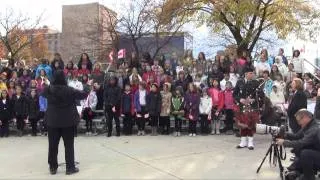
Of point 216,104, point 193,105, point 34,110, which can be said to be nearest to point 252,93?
point 216,104

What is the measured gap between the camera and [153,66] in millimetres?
16906

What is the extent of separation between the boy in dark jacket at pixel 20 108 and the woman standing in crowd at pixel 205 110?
194 inches

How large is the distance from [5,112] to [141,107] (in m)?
3.83

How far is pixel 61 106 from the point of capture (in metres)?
9.69

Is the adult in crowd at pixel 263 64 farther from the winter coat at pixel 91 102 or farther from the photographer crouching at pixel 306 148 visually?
the photographer crouching at pixel 306 148

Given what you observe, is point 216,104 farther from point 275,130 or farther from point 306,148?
point 306,148

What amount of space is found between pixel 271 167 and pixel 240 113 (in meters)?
2.34

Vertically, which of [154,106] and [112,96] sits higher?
[112,96]

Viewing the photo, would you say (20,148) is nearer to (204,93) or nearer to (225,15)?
(204,93)

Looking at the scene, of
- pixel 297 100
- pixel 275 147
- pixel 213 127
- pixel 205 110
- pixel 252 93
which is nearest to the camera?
pixel 275 147

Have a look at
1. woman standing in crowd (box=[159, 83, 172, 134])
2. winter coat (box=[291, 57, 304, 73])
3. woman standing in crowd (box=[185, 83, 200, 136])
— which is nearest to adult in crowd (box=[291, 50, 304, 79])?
winter coat (box=[291, 57, 304, 73])

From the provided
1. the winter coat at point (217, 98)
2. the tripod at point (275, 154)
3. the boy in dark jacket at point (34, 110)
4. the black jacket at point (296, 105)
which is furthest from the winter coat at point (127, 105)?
the tripod at point (275, 154)

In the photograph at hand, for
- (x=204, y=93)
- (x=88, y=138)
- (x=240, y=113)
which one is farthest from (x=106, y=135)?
(x=240, y=113)

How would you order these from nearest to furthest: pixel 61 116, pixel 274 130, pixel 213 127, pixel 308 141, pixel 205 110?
pixel 308 141, pixel 61 116, pixel 274 130, pixel 205 110, pixel 213 127
